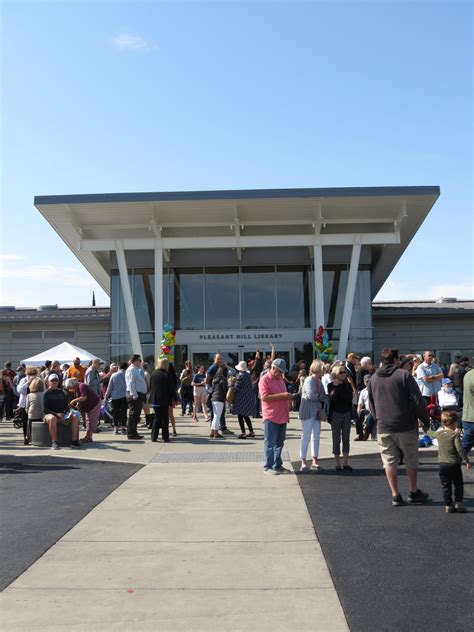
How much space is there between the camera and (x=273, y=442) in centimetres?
916

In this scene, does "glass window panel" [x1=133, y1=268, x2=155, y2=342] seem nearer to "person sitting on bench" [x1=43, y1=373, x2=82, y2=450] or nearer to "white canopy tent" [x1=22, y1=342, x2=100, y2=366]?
"white canopy tent" [x1=22, y1=342, x2=100, y2=366]

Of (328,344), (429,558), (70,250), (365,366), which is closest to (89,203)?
(70,250)

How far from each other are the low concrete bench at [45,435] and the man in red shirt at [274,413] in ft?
14.5

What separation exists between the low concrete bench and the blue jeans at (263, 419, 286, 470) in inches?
173

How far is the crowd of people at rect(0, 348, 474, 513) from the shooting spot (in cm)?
729

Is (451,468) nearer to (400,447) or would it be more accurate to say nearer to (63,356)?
(400,447)

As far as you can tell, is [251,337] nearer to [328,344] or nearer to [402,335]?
[328,344]

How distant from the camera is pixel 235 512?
700 cm

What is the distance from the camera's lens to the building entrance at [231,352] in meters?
27.1

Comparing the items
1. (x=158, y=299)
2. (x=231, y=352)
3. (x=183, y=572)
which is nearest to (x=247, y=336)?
(x=231, y=352)

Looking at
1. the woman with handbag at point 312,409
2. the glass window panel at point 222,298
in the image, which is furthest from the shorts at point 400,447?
the glass window panel at point 222,298

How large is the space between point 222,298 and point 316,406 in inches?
733

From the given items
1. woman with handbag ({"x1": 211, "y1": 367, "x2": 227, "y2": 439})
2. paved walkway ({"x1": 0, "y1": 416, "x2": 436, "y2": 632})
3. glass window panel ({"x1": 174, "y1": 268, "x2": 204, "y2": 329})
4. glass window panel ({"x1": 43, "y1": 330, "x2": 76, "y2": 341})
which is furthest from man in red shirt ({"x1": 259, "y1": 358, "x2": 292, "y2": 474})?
glass window panel ({"x1": 43, "y1": 330, "x2": 76, "y2": 341})

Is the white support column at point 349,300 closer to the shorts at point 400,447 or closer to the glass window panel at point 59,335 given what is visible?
the glass window panel at point 59,335
